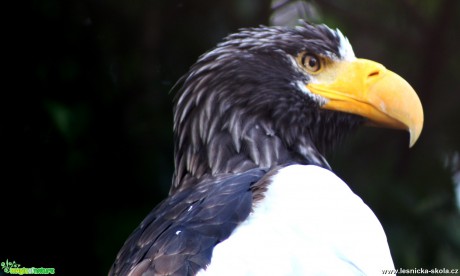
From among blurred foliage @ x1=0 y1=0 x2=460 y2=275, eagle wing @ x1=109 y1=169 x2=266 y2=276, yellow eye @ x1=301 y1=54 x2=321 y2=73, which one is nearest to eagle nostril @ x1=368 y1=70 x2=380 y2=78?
yellow eye @ x1=301 y1=54 x2=321 y2=73

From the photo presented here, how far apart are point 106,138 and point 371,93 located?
1.56 m

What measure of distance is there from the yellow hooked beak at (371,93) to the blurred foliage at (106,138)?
1077 mm

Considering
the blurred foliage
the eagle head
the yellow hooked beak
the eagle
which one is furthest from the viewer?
the blurred foliage

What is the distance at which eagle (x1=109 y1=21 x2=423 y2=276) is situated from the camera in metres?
Result: 3.43

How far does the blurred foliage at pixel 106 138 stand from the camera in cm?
509

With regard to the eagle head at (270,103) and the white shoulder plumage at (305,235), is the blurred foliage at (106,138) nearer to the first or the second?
Answer: the eagle head at (270,103)

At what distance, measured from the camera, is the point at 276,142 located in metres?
4.20

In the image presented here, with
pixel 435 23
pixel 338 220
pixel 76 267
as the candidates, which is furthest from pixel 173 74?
pixel 338 220

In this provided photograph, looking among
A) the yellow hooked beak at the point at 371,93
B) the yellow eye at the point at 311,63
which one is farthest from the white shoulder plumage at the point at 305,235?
the yellow eye at the point at 311,63

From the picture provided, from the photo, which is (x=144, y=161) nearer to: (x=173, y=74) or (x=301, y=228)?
(x=173, y=74)

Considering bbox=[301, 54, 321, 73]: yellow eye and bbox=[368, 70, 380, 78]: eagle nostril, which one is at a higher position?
bbox=[301, 54, 321, 73]: yellow eye

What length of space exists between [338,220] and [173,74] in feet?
6.72

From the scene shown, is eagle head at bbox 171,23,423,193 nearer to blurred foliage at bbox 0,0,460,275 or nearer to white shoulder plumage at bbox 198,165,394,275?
white shoulder plumage at bbox 198,165,394,275

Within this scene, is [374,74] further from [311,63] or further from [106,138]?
[106,138]
